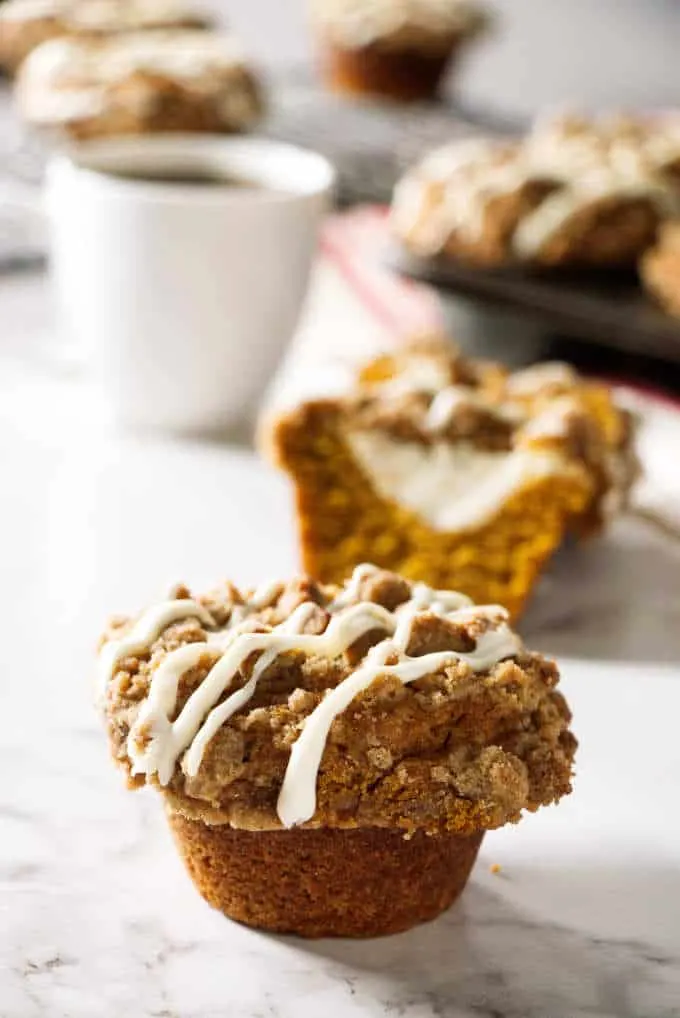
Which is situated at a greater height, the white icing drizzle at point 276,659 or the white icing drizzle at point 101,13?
the white icing drizzle at point 276,659

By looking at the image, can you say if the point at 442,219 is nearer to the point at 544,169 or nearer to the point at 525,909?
the point at 544,169

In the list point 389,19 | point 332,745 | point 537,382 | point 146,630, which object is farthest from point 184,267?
point 389,19

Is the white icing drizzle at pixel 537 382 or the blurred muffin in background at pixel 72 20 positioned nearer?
the white icing drizzle at pixel 537 382

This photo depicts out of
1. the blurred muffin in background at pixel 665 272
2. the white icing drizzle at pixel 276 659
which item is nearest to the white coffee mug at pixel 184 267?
the blurred muffin in background at pixel 665 272

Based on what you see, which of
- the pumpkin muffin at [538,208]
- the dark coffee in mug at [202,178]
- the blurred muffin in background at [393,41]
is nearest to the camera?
the dark coffee in mug at [202,178]

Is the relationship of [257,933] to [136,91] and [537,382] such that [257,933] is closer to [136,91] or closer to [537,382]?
[537,382]

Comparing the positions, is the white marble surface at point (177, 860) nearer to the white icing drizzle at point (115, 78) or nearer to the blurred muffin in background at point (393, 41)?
the white icing drizzle at point (115, 78)

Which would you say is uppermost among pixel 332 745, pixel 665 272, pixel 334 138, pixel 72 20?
pixel 332 745
